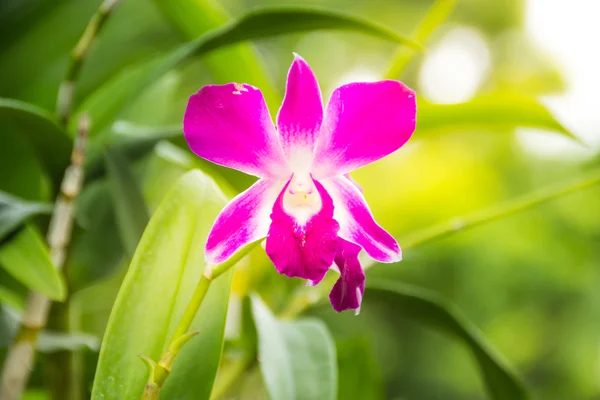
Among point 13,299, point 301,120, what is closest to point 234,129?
point 301,120

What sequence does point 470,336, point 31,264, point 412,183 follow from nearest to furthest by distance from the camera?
1. point 31,264
2. point 470,336
3. point 412,183

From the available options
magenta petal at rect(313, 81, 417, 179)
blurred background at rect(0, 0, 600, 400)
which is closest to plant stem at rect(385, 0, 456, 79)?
blurred background at rect(0, 0, 600, 400)

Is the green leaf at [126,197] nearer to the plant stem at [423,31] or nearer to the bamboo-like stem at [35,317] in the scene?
the bamboo-like stem at [35,317]

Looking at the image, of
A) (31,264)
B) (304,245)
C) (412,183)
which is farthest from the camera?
(412,183)

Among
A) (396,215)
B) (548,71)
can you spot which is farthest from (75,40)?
(548,71)

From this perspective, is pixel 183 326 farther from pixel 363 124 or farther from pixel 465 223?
pixel 465 223

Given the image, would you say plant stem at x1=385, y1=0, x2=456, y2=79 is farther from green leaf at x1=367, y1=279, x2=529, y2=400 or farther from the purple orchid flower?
the purple orchid flower

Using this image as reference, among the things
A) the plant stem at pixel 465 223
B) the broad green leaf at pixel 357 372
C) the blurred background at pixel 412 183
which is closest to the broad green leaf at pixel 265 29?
the blurred background at pixel 412 183
